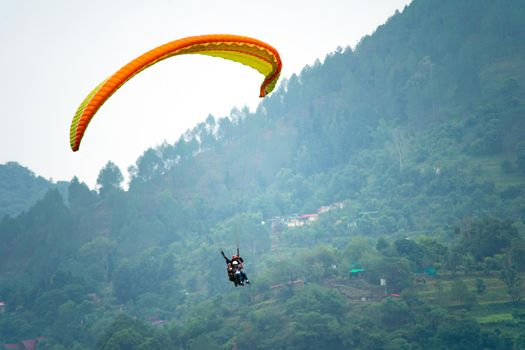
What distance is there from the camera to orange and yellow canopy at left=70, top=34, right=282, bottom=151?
74.0ft

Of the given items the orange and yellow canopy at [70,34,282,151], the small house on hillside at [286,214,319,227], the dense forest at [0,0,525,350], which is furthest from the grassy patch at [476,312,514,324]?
the small house on hillside at [286,214,319,227]

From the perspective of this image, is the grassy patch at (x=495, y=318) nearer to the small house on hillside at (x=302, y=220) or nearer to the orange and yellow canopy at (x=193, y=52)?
the orange and yellow canopy at (x=193, y=52)

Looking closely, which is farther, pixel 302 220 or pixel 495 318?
pixel 302 220

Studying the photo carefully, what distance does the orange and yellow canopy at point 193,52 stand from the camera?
888 inches

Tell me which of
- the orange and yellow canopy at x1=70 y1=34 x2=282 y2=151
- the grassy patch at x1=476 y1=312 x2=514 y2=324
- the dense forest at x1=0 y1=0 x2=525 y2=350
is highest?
the orange and yellow canopy at x1=70 y1=34 x2=282 y2=151

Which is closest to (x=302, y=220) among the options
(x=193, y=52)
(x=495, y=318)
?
(x=495, y=318)

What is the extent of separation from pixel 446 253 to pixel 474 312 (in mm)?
16147

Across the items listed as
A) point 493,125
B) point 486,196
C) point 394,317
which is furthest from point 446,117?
point 394,317

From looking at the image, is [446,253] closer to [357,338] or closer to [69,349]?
[357,338]

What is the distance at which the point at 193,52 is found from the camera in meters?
26.0

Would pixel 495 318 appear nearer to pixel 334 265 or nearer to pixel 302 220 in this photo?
pixel 334 265

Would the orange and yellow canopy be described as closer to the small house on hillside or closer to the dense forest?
the dense forest

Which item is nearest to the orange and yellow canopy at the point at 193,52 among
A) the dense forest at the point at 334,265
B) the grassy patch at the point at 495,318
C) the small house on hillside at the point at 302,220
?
the dense forest at the point at 334,265

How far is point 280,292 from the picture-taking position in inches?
4601
